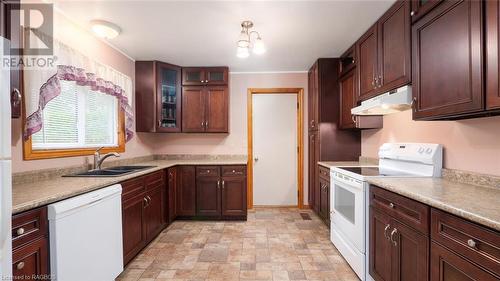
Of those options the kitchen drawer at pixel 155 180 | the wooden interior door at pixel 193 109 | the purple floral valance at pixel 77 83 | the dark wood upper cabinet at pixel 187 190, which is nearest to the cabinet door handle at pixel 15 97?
the purple floral valance at pixel 77 83

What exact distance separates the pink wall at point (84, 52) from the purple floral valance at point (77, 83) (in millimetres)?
130

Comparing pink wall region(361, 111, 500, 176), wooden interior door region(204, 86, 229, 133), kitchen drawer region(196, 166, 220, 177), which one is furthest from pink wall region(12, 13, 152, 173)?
pink wall region(361, 111, 500, 176)

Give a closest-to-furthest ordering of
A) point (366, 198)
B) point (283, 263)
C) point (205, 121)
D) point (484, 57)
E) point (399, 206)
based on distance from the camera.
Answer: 1. point (484, 57)
2. point (399, 206)
3. point (366, 198)
4. point (283, 263)
5. point (205, 121)

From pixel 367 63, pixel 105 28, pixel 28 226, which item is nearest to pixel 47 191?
pixel 28 226

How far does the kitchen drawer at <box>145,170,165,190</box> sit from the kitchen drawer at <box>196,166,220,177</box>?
55 cm

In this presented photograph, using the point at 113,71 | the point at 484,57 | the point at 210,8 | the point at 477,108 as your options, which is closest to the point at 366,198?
the point at 477,108

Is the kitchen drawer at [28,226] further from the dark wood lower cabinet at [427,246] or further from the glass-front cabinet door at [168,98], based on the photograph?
the glass-front cabinet door at [168,98]

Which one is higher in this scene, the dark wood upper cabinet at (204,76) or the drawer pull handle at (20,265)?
the dark wood upper cabinet at (204,76)

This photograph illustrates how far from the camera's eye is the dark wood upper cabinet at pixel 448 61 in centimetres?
129

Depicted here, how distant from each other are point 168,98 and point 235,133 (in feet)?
3.99

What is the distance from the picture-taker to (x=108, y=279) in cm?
182

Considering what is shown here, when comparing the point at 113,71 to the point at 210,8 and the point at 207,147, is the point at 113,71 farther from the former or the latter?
the point at 207,147

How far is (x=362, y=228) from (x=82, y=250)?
6.75 feet

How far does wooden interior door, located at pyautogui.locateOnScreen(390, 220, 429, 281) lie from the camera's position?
1.32m
